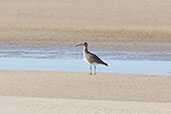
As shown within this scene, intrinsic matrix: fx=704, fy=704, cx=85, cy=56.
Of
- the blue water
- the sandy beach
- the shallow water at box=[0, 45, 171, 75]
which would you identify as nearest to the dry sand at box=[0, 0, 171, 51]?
the sandy beach

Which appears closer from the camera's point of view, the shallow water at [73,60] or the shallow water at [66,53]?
the shallow water at [73,60]

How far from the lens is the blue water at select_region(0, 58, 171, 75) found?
16266mm

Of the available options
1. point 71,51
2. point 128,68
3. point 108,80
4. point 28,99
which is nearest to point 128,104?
point 28,99

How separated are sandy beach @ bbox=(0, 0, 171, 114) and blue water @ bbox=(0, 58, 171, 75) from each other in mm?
1120

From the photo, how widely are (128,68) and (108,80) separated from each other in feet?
9.46

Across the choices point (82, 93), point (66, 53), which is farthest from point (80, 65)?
point (82, 93)

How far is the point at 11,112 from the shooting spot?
9.85 m

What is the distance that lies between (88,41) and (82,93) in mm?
10930

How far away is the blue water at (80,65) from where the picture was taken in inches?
640

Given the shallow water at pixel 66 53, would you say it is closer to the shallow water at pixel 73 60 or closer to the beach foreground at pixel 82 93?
the shallow water at pixel 73 60

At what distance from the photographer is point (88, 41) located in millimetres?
23266

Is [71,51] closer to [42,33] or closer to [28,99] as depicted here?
[42,33]

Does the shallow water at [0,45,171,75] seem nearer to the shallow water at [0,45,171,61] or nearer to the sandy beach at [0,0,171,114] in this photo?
the shallow water at [0,45,171,61]

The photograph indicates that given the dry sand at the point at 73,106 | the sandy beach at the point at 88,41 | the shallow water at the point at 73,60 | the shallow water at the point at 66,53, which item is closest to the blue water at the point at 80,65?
the shallow water at the point at 73,60
